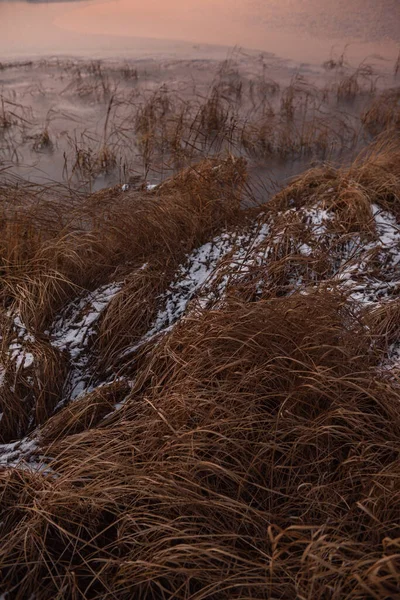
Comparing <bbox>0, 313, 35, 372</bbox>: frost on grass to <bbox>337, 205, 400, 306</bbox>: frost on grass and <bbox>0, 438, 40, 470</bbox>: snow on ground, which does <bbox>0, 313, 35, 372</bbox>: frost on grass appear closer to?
<bbox>0, 438, 40, 470</bbox>: snow on ground

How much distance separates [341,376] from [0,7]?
11.4 meters

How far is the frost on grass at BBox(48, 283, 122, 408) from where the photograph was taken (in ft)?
8.34

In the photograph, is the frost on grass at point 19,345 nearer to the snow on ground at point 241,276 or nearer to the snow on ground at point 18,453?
the snow on ground at point 241,276

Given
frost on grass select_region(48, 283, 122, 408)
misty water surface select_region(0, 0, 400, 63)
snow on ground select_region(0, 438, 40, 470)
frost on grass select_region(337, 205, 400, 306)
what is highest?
misty water surface select_region(0, 0, 400, 63)

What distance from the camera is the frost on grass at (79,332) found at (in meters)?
2.54

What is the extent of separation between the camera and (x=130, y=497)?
1.74 meters

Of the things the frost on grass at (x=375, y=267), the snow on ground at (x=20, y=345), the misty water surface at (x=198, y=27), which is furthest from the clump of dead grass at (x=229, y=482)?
the misty water surface at (x=198, y=27)

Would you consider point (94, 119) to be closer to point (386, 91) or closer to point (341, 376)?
point (386, 91)

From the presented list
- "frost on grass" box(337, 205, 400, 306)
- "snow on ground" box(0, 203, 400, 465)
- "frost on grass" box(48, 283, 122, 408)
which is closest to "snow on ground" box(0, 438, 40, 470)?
"snow on ground" box(0, 203, 400, 465)

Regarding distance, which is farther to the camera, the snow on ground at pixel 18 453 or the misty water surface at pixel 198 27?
the misty water surface at pixel 198 27

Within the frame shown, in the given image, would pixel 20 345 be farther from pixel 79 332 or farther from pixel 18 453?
pixel 18 453

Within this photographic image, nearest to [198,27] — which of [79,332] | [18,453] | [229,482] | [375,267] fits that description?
[375,267]

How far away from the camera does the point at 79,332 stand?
2709 millimetres

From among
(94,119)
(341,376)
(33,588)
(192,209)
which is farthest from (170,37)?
(33,588)
